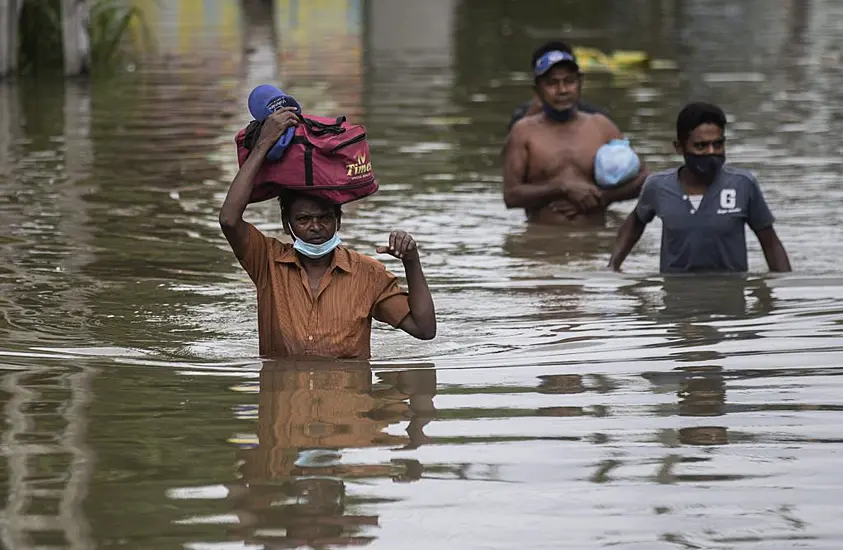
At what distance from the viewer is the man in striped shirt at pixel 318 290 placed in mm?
6043

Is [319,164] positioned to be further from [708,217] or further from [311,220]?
[708,217]

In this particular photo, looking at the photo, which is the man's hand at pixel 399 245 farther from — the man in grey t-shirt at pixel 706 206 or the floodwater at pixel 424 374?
the man in grey t-shirt at pixel 706 206

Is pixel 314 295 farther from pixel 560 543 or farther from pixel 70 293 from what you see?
pixel 70 293

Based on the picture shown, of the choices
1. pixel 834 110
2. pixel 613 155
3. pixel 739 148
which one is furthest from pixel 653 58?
pixel 613 155

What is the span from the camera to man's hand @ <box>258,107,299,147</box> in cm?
586

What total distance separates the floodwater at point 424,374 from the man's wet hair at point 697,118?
0.77 metres

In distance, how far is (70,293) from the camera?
859 centimetres

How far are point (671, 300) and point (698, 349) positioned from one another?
1385 millimetres

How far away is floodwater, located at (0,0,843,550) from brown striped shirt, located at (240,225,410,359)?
0.37ft

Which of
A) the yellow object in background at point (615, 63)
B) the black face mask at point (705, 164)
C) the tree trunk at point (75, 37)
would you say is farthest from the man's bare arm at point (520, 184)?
the yellow object in background at point (615, 63)

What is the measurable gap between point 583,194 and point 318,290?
4.81 m

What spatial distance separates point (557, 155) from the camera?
35.6ft

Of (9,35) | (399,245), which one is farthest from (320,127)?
(9,35)

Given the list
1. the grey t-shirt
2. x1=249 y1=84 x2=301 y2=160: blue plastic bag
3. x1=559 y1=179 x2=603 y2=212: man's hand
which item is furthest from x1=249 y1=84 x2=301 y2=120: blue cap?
x1=559 y1=179 x2=603 y2=212: man's hand
